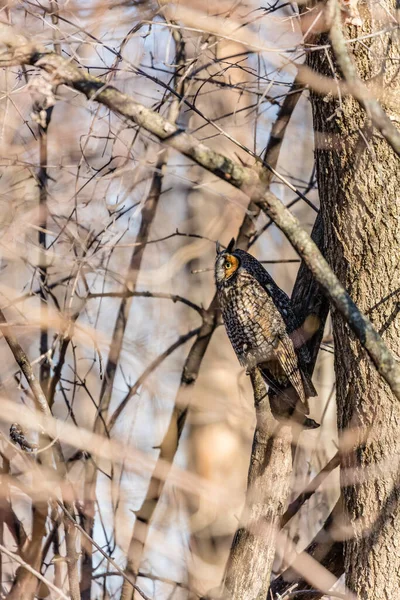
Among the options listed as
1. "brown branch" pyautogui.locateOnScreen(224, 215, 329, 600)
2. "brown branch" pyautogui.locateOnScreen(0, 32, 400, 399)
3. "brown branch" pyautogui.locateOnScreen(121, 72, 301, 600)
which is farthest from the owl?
"brown branch" pyautogui.locateOnScreen(0, 32, 400, 399)

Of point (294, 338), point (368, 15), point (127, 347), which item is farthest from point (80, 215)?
point (368, 15)

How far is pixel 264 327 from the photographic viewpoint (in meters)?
3.10

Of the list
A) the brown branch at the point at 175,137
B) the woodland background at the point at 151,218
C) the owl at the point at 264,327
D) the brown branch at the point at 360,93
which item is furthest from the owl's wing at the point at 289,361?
the brown branch at the point at 360,93

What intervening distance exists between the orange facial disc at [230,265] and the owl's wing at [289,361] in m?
0.45

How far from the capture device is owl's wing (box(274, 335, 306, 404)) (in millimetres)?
2881

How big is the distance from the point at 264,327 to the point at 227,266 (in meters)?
0.38

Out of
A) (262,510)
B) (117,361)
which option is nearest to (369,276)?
(262,510)

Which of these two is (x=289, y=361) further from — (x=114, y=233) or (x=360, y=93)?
(x=360, y=93)

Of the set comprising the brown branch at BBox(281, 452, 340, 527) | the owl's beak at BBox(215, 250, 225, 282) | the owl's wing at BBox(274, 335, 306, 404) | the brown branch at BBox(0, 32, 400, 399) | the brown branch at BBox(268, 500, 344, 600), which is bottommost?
the brown branch at BBox(268, 500, 344, 600)

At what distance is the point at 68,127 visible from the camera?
3.27 metres

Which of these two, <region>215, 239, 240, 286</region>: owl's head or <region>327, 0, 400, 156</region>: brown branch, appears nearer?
<region>327, 0, 400, 156</region>: brown branch

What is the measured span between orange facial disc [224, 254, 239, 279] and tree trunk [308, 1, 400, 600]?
960 mm

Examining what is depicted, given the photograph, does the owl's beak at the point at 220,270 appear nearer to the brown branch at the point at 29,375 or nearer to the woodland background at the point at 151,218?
the woodland background at the point at 151,218

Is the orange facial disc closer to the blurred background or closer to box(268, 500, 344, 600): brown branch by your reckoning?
the blurred background
